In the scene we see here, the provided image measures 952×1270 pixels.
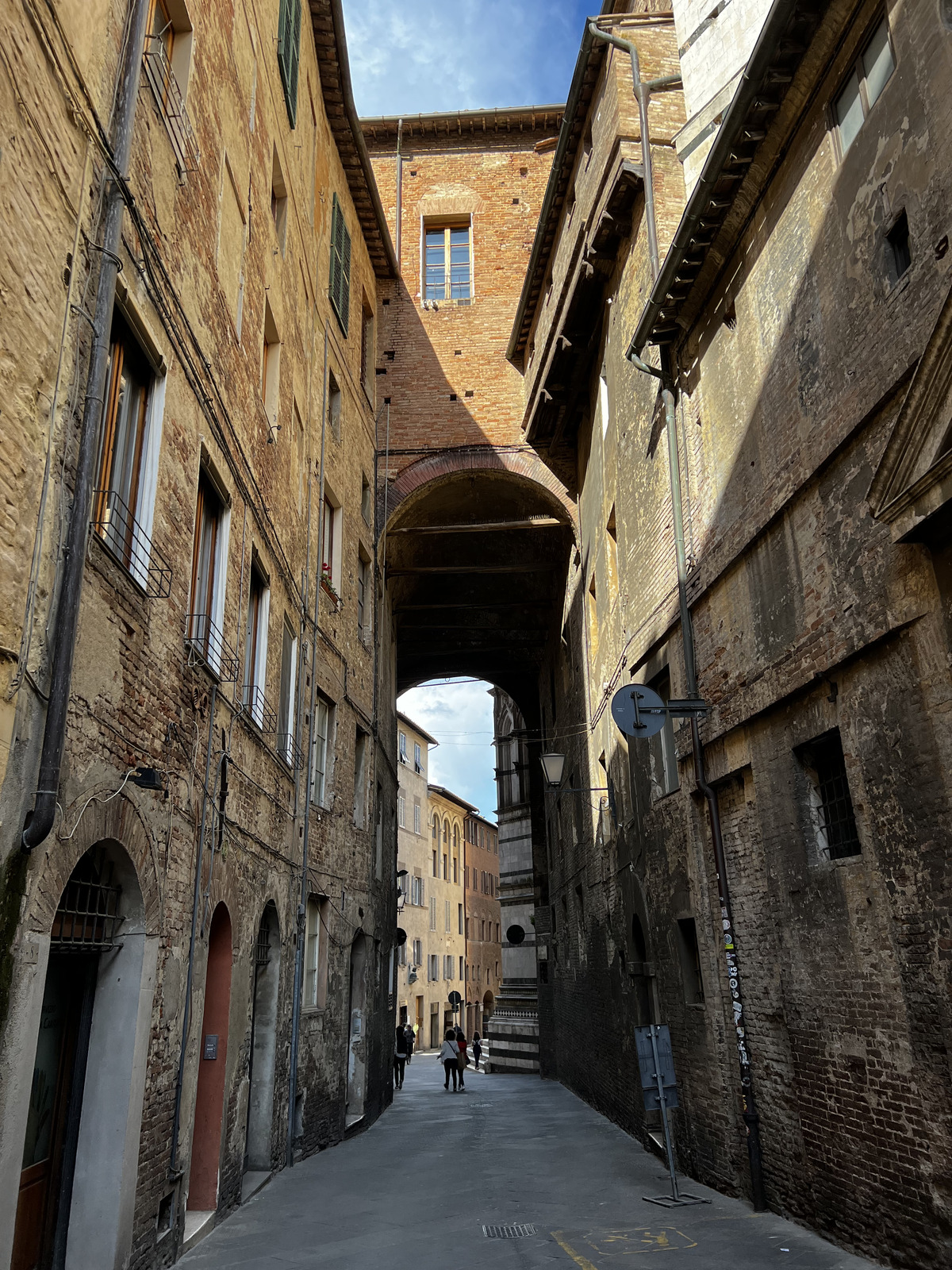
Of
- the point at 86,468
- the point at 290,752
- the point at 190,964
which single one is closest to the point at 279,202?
the point at 290,752

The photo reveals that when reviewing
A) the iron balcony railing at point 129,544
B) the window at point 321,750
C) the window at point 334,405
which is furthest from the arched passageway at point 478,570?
the iron balcony railing at point 129,544

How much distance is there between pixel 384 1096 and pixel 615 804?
800 cm

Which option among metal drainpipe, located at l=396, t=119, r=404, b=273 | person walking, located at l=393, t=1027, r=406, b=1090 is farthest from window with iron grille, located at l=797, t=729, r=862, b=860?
metal drainpipe, located at l=396, t=119, r=404, b=273

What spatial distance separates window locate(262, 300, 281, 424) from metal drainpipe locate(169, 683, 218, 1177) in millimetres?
4066

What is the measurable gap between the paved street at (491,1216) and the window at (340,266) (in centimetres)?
1196

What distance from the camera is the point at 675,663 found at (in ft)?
33.6

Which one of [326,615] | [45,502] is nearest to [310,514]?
[326,615]

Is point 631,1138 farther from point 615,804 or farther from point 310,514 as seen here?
point 310,514

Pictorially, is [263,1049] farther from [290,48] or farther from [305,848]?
[290,48]

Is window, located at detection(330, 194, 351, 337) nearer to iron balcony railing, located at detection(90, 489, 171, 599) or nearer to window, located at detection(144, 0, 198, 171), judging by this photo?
window, located at detection(144, 0, 198, 171)

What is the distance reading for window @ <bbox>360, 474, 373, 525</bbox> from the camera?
17.1m

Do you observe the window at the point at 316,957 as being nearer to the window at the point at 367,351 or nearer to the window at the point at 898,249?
the window at the point at 898,249

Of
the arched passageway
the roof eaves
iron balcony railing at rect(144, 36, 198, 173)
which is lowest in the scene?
iron balcony railing at rect(144, 36, 198, 173)

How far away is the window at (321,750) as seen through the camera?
41.9 ft
